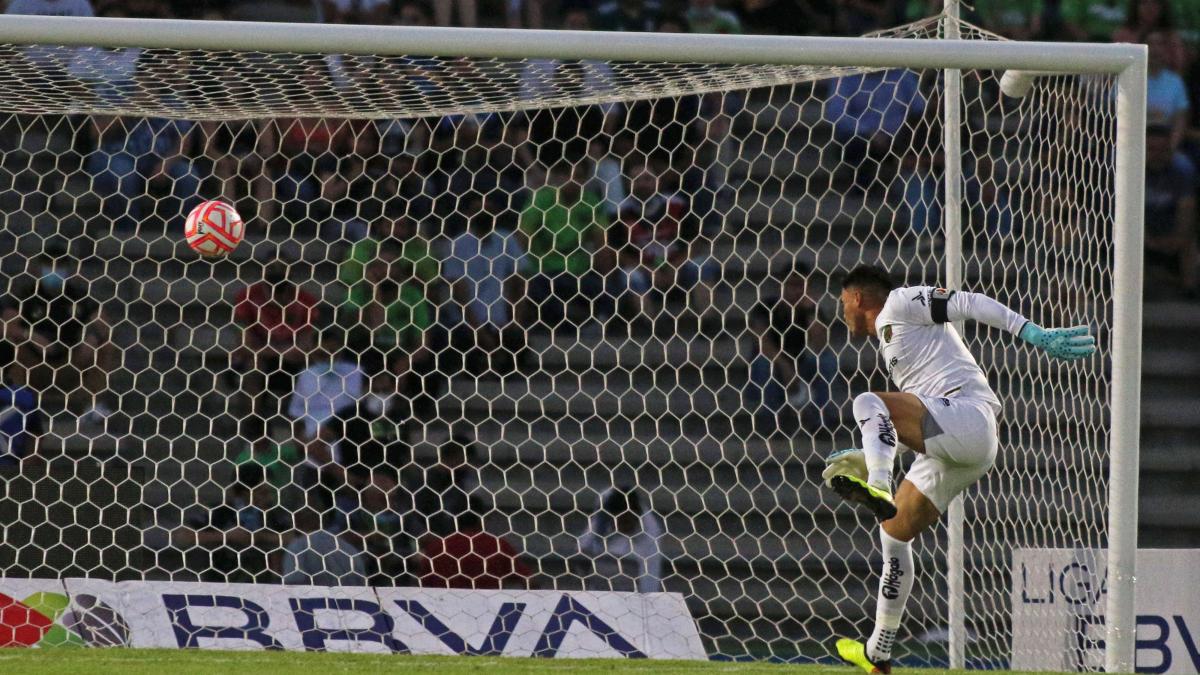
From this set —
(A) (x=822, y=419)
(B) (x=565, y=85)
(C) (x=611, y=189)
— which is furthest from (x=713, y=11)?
(B) (x=565, y=85)

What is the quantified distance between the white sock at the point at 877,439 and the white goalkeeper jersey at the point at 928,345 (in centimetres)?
41

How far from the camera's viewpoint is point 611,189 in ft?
30.6

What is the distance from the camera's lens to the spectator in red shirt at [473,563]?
7.68 metres

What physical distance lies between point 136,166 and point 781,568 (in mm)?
4593

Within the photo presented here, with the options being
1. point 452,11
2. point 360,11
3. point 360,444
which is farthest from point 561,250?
point 360,11

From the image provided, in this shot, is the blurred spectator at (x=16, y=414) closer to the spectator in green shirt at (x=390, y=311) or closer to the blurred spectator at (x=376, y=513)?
the blurred spectator at (x=376, y=513)

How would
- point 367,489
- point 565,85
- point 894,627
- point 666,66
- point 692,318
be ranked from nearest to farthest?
point 894,627, point 666,66, point 565,85, point 367,489, point 692,318

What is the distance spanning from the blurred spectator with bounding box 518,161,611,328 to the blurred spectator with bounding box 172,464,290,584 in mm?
1838

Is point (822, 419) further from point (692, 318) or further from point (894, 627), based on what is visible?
point (894, 627)

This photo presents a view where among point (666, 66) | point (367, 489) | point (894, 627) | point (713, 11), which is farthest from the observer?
point (713, 11)

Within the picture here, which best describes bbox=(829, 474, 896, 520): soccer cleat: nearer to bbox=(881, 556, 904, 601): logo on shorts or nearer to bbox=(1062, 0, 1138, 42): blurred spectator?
bbox=(881, 556, 904, 601): logo on shorts

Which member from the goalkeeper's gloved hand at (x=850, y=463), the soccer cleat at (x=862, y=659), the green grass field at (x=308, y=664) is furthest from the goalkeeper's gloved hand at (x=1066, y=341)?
the green grass field at (x=308, y=664)

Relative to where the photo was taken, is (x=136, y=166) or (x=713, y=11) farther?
(x=713, y=11)

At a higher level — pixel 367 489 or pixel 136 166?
pixel 136 166
